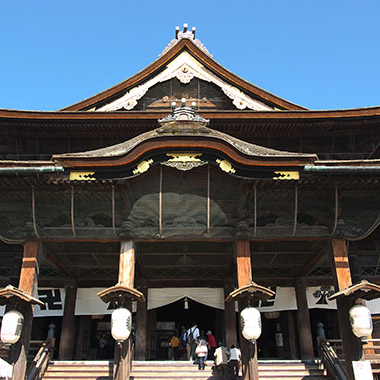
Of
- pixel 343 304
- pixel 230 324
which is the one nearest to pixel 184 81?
pixel 230 324

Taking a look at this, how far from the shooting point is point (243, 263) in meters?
10.3

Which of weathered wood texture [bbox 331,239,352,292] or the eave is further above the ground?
the eave

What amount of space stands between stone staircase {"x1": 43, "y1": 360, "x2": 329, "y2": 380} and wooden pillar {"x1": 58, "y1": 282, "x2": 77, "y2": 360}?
2.95 m

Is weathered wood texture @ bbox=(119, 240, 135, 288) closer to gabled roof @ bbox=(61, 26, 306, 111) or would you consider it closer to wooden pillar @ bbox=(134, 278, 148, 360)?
wooden pillar @ bbox=(134, 278, 148, 360)

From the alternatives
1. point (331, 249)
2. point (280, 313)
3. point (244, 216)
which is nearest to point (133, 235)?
point (244, 216)

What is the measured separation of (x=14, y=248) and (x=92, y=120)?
5.74 m

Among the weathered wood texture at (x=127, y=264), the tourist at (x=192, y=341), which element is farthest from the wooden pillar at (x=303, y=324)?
the weathered wood texture at (x=127, y=264)

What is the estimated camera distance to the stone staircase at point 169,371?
10.5 m

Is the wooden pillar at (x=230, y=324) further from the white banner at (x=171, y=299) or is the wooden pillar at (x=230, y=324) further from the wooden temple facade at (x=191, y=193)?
the white banner at (x=171, y=299)

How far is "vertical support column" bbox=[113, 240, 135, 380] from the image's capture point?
9.09 m

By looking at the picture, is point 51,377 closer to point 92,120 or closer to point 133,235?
point 133,235

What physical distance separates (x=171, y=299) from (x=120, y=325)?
6984mm

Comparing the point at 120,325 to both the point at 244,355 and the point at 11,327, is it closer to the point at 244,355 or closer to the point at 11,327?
the point at 11,327

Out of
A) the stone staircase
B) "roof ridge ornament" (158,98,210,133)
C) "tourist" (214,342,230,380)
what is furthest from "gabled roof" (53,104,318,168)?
the stone staircase
